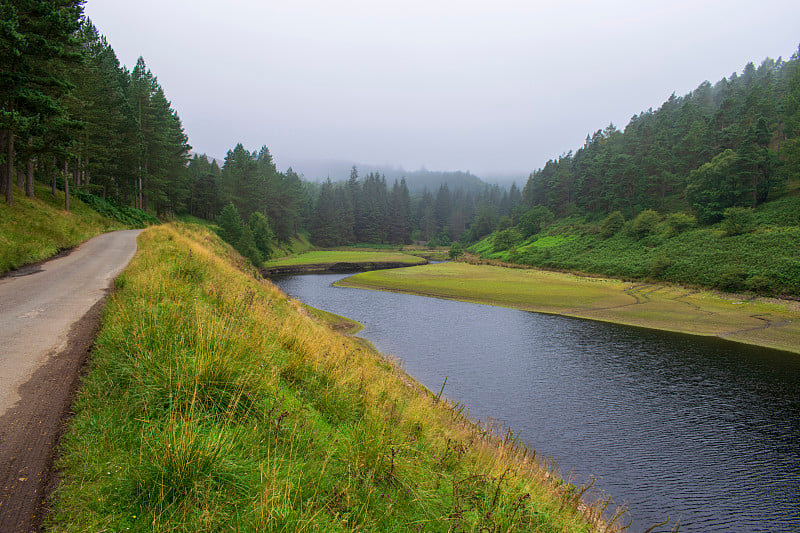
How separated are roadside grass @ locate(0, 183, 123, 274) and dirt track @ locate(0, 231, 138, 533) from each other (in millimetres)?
3200

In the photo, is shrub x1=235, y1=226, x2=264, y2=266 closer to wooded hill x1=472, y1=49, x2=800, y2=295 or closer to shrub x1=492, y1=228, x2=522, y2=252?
wooded hill x1=472, y1=49, x2=800, y2=295

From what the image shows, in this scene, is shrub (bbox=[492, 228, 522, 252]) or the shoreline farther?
shrub (bbox=[492, 228, 522, 252])

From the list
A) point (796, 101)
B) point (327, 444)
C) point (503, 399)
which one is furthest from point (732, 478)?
point (796, 101)

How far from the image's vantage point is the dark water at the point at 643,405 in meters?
10.1

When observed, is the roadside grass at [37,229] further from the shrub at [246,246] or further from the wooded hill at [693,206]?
the wooded hill at [693,206]

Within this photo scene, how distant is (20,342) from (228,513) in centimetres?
581

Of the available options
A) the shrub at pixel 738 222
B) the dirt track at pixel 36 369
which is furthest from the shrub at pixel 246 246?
the shrub at pixel 738 222

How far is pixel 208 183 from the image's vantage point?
73.5 m

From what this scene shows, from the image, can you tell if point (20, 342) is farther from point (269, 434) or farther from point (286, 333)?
point (269, 434)

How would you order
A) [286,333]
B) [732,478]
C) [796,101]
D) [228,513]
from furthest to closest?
[796,101]
[732,478]
[286,333]
[228,513]

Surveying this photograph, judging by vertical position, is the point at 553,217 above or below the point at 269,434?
above

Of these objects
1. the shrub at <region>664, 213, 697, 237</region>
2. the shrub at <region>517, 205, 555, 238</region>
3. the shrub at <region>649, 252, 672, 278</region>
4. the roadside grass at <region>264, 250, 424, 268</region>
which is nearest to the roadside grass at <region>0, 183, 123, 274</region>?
the roadside grass at <region>264, 250, 424, 268</region>

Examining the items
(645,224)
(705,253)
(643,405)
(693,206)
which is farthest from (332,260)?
(643,405)

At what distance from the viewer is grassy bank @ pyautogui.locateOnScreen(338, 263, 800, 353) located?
25109 millimetres
